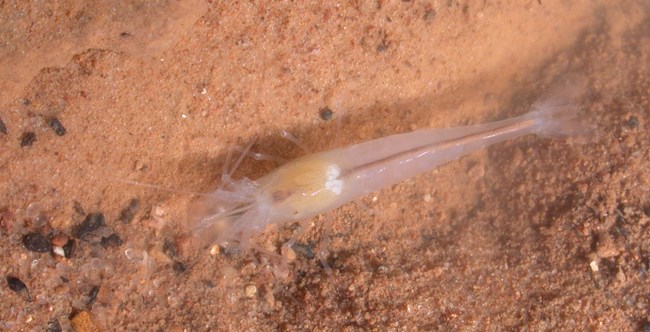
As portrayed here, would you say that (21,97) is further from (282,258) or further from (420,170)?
(420,170)

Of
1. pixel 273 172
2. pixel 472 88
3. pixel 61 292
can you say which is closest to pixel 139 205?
pixel 61 292

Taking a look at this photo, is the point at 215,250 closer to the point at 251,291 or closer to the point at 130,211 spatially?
the point at 251,291

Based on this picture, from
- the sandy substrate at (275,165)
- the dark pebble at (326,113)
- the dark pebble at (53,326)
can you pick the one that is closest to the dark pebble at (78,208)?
the sandy substrate at (275,165)

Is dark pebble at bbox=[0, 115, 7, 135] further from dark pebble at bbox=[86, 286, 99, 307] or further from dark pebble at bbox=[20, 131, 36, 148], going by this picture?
dark pebble at bbox=[86, 286, 99, 307]

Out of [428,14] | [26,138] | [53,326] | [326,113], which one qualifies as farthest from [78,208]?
[428,14]

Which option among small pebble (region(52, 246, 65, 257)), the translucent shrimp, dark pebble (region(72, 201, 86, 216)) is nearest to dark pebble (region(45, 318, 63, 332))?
small pebble (region(52, 246, 65, 257))
